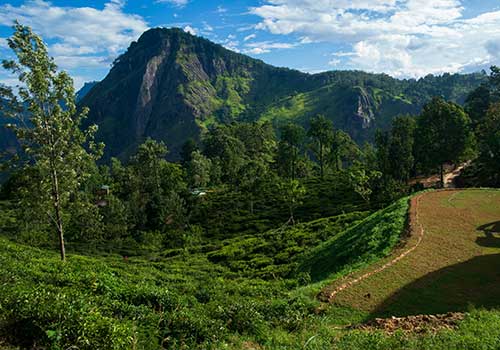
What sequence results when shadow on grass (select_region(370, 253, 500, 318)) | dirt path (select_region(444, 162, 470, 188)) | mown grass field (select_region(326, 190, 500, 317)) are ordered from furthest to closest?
dirt path (select_region(444, 162, 470, 188)) → mown grass field (select_region(326, 190, 500, 317)) → shadow on grass (select_region(370, 253, 500, 318))

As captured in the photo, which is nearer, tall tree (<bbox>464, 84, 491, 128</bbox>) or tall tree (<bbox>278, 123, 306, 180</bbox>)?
tall tree (<bbox>278, 123, 306, 180</bbox>)

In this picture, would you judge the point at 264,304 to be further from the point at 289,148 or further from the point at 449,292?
the point at 289,148

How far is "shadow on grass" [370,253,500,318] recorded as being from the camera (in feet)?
54.5

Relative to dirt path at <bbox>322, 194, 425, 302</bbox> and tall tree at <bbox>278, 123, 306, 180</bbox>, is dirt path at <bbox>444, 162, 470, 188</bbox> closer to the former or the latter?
tall tree at <bbox>278, 123, 306, 180</bbox>

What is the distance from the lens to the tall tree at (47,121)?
22.4 meters

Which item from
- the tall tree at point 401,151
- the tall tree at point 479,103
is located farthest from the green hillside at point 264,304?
the tall tree at point 479,103

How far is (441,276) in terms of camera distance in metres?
19.6

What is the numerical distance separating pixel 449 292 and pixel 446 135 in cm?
5364

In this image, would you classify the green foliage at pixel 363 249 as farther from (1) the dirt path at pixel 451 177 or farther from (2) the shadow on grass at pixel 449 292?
(1) the dirt path at pixel 451 177

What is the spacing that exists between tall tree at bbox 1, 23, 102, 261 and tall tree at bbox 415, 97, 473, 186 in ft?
194

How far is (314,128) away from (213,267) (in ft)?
195

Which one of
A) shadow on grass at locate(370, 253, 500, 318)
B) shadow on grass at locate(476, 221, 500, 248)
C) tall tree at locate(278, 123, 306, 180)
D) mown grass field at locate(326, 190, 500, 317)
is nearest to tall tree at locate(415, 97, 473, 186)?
tall tree at locate(278, 123, 306, 180)

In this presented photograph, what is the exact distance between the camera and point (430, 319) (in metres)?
14.6

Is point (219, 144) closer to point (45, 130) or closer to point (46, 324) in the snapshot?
point (45, 130)
